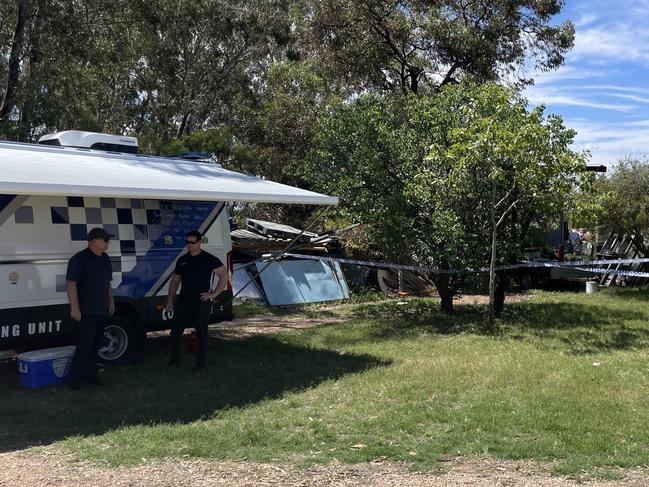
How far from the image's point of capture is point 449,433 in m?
5.68

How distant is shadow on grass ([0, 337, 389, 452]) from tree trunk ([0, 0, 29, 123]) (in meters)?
6.55

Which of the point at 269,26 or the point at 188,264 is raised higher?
the point at 269,26

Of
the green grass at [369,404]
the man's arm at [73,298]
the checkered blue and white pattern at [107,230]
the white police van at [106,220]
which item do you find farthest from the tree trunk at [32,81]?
the man's arm at [73,298]

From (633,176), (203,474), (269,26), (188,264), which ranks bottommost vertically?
(203,474)

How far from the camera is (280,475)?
4801mm

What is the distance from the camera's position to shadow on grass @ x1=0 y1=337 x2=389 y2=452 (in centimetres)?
607

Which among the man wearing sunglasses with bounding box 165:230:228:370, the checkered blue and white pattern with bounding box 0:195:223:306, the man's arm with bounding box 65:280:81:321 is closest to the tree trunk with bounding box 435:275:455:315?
the checkered blue and white pattern with bounding box 0:195:223:306

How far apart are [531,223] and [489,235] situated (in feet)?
3.86

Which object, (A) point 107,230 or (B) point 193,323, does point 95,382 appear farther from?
(A) point 107,230

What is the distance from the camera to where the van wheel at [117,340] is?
830cm

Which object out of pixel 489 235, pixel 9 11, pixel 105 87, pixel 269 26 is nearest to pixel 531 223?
pixel 489 235

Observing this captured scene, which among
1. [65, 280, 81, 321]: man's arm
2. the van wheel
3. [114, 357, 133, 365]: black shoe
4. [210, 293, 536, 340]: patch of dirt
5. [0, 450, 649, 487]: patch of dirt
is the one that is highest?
[65, 280, 81, 321]: man's arm

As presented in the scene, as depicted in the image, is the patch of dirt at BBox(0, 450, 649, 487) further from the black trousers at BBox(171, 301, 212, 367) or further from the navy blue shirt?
the black trousers at BBox(171, 301, 212, 367)

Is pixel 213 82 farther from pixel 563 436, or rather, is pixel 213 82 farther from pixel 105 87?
pixel 563 436
